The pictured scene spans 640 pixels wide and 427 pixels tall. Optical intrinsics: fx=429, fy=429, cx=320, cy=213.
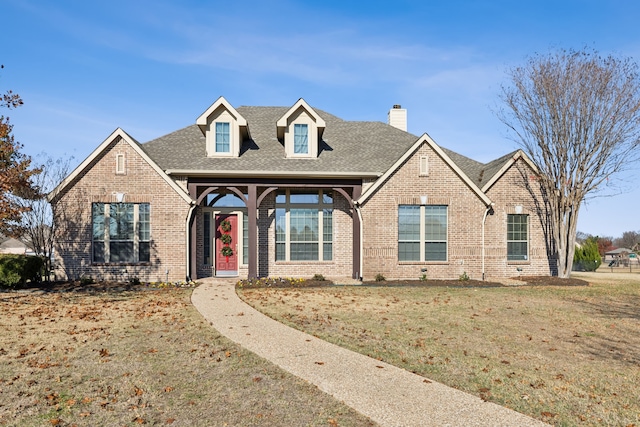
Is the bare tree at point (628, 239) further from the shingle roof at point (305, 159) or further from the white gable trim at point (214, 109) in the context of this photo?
the white gable trim at point (214, 109)

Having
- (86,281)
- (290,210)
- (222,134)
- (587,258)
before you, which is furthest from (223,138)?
(587,258)

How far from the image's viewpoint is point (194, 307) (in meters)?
11.7

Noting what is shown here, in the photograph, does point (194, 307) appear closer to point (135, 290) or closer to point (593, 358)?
point (135, 290)

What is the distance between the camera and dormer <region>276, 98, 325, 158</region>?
1917cm

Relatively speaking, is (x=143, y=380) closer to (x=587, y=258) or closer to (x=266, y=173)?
(x=266, y=173)

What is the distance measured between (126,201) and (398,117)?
15.8 meters

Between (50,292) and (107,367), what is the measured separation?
1048 cm

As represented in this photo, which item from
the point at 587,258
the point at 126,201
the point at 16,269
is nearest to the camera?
the point at 16,269

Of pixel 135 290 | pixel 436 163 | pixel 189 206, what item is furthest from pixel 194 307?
pixel 436 163

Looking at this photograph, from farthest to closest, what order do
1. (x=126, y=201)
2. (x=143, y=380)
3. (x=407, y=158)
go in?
(x=407, y=158) → (x=126, y=201) → (x=143, y=380)

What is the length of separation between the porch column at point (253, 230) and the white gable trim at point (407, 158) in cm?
432

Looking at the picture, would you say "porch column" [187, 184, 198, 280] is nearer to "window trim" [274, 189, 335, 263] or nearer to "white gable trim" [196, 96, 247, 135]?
"white gable trim" [196, 96, 247, 135]

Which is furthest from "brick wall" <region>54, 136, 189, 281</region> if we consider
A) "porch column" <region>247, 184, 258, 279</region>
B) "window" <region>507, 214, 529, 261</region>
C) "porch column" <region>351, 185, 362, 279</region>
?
"window" <region>507, 214, 529, 261</region>

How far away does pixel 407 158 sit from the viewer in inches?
717
